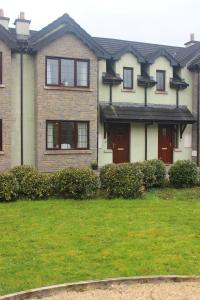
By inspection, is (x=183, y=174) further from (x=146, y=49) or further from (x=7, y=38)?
(x=146, y=49)

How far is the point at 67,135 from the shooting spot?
21.9 meters

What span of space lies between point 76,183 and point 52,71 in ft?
29.0

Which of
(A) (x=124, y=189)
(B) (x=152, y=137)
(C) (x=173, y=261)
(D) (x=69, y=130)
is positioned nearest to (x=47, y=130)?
(D) (x=69, y=130)

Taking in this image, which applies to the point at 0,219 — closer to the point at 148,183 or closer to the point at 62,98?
the point at 148,183

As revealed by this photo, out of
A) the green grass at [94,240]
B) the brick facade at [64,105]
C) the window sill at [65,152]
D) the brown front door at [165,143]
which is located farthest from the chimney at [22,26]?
the green grass at [94,240]

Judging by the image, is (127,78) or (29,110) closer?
(29,110)

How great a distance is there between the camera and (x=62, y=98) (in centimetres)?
2153

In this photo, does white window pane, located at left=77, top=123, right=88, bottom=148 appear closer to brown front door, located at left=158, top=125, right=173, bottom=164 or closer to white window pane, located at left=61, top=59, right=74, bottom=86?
white window pane, located at left=61, top=59, right=74, bottom=86

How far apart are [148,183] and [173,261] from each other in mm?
8420

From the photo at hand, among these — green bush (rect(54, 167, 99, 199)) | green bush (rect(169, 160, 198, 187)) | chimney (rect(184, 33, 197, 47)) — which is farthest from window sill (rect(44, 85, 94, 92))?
chimney (rect(184, 33, 197, 47))

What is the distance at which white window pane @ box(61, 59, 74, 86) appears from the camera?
21547 millimetres

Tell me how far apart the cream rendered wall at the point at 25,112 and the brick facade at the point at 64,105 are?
0.58 meters

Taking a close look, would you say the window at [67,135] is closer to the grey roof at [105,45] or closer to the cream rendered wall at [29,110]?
the cream rendered wall at [29,110]

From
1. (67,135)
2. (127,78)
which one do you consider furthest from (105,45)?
(67,135)
